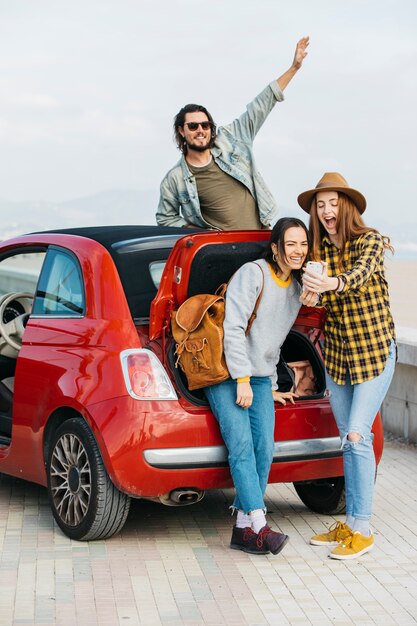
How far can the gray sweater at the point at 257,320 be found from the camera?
637 cm

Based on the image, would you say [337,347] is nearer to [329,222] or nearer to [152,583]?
[329,222]

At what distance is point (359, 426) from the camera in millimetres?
6480

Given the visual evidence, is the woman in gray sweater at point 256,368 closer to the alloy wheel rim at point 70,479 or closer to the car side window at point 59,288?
the alloy wheel rim at point 70,479

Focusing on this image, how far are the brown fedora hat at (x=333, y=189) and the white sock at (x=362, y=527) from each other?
5.22 ft

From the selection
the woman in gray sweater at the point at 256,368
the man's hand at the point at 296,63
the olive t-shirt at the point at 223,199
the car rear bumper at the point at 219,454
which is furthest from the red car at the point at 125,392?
the man's hand at the point at 296,63

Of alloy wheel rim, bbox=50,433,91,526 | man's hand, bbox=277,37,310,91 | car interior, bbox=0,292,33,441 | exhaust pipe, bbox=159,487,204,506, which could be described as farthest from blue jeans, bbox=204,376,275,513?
man's hand, bbox=277,37,310,91

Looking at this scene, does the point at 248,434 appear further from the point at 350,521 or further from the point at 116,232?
the point at 116,232

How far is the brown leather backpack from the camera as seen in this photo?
6350mm

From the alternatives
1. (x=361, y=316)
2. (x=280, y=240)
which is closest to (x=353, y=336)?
(x=361, y=316)

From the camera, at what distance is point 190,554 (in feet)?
21.2

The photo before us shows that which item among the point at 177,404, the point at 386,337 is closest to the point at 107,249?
the point at 177,404

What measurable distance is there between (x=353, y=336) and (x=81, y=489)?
62.9 inches

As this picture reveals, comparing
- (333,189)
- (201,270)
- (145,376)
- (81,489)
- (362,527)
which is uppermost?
(333,189)

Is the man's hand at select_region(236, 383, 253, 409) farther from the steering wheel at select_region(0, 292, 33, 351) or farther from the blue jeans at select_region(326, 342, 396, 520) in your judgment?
the steering wheel at select_region(0, 292, 33, 351)
